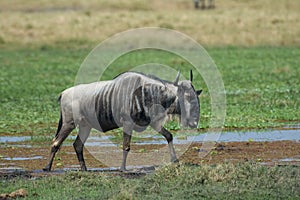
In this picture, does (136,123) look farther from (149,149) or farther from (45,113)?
(45,113)

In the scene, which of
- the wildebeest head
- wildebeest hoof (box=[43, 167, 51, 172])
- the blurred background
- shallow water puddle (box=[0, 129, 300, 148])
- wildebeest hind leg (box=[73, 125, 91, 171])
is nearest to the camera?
the wildebeest head

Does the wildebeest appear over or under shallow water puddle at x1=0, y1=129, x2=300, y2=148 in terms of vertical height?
over

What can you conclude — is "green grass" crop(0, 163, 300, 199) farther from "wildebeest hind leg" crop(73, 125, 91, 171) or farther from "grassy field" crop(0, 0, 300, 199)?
"wildebeest hind leg" crop(73, 125, 91, 171)

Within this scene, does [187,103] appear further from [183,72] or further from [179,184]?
[183,72]

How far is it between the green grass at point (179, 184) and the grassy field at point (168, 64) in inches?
0.6

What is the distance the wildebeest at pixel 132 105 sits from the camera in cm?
1221

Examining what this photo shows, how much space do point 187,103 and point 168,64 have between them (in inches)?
758

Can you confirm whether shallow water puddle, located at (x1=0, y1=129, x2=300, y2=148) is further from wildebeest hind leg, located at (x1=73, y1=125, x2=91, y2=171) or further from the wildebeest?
the wildebeest

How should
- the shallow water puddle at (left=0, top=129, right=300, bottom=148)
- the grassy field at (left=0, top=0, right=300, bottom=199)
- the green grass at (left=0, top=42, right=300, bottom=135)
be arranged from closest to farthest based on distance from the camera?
the grassy field at (left=0, top=0, right=300, bottom=199), the shallow water puddle at (left=0, top=129, right=300, bottom=148), the green grass at (left=0, top=42, right=300, bottom=135)

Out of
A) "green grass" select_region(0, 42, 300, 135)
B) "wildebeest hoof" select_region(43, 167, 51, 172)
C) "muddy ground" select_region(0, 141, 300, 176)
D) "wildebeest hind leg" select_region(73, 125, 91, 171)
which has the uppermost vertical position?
"wildebeest hind leg" select_region(73, 125, 91, 171)

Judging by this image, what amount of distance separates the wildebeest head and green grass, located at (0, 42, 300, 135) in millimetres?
4462

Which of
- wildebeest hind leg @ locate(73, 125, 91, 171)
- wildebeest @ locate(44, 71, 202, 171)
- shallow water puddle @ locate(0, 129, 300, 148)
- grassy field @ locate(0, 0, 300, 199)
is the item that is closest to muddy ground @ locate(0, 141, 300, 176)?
wildebeest hind leg @ locate(73, 125, 91, 171)

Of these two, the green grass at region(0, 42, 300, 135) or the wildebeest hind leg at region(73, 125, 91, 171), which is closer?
the wildebeest hind leg at region(73, 125, 91, 171)

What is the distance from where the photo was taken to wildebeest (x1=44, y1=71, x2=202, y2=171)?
12.2 meters
